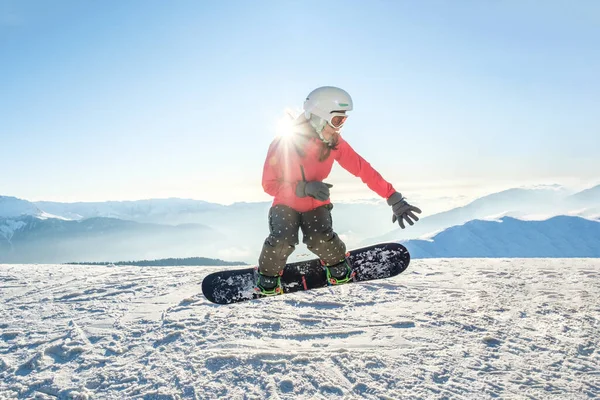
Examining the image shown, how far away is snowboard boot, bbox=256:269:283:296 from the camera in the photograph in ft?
15.0

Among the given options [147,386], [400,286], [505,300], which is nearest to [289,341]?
[147,386]

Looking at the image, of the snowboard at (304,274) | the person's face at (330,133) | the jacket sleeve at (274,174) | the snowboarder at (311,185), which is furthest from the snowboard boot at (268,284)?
the person's face at (330,133)

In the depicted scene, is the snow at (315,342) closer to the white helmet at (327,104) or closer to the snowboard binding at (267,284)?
the snowboard binding at (267,284)

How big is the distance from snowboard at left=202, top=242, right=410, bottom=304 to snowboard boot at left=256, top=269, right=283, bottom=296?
120 mm

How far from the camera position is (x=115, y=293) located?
5812 millimetres

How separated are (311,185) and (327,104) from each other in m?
0.93

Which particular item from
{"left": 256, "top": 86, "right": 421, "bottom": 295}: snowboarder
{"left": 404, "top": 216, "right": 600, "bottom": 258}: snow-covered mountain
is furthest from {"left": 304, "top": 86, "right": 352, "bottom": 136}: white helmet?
{"left": 404, "top": 216, "right": 600, "bottom": 258}: snow-covered mountain

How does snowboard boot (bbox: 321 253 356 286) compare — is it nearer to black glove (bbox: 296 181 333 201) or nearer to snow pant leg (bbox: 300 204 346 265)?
snow pant leg (bbox: 300 204 346 265)

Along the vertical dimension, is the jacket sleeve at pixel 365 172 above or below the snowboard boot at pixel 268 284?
above

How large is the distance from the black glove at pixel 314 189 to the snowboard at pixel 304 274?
1416 millimetres

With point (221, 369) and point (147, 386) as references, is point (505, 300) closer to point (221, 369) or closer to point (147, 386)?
point (221, 369)

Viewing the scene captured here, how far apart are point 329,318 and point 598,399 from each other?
97.5 inches

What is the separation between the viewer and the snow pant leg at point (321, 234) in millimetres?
4344

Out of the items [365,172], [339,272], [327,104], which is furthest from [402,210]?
[327,104]
